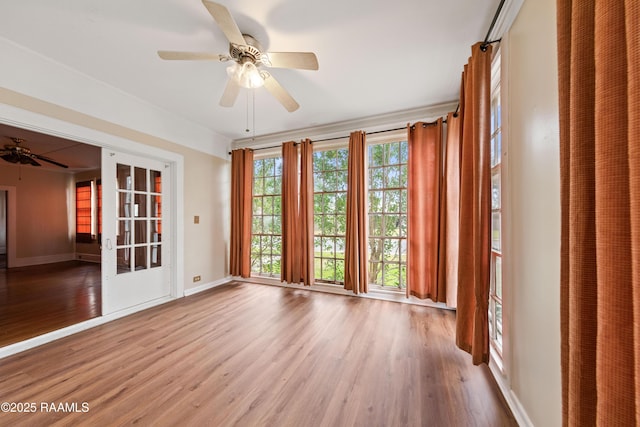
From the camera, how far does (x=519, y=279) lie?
53.2 inches

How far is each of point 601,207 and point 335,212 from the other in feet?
10.4

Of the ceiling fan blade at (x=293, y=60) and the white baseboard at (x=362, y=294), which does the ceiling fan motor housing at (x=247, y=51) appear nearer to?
the ceiling fan blade at (x=293, y=60)

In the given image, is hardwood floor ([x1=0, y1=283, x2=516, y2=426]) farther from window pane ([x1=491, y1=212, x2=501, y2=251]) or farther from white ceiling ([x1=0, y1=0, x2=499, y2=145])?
white ceiling ([x1=0, y1=0, x2=499, y2=145])

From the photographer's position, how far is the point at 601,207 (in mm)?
545

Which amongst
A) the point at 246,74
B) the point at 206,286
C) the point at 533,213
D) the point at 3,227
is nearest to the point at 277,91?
the point at 246,74

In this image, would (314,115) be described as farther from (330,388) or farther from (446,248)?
(330,388)

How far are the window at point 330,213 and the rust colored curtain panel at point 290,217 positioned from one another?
12.6 inches

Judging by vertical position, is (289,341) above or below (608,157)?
below

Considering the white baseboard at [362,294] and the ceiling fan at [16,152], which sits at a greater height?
the ceiling fan at [16,152]

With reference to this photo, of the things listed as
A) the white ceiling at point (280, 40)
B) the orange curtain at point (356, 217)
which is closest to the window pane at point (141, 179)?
the white ceiling at point (280, 40)

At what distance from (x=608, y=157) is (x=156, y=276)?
13.6 feet

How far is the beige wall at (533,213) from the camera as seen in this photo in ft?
3.33

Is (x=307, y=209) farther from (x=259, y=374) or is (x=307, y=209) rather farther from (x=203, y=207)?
(x=259, y=374)

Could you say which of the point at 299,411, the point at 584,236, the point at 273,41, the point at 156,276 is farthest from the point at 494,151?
the point at 156,276
